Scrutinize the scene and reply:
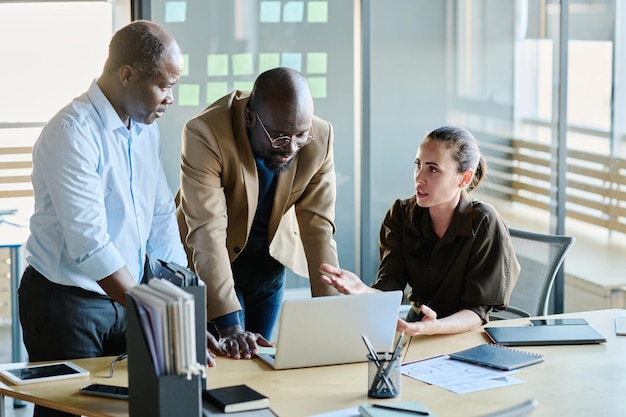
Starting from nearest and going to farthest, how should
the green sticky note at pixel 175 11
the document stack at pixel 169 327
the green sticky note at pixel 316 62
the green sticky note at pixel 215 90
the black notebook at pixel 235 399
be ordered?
the document stack at pixel 169 327
the black notebook at pixel 235 399
the green sticky note at pixel 175 11
the green sticky note at pixel 215 90
the green sticky note at pixel 316 62

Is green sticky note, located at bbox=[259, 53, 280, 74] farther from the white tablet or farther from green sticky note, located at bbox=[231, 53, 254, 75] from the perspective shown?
the white tablet

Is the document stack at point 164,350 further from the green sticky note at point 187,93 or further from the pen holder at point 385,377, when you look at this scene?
the green sticky note at point 187,93

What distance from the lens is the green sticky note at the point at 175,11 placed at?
476cm

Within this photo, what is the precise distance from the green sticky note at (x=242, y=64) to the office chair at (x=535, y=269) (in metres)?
1.78

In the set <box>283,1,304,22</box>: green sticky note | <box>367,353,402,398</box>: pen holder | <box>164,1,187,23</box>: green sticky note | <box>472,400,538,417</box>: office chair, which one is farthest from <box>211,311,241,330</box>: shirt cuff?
<box>283,1,304,22</box>: green sticky note

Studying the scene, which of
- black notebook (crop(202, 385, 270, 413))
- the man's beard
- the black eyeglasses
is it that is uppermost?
the black eyeglasses

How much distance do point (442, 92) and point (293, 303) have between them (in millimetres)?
3002

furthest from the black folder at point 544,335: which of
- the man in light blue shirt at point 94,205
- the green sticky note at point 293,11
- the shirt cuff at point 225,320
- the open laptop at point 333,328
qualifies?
the green sticky note at point 293,11

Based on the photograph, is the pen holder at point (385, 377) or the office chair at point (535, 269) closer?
the pen holder at point (385, 377)

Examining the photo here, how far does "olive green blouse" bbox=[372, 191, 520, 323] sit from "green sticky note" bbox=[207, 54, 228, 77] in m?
1.85

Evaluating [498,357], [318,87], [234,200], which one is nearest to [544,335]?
[498,357]

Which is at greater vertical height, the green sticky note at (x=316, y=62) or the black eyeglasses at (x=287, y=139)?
the green sticky note at (x=316, y=62)

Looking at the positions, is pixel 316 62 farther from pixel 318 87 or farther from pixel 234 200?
pixel 234 200

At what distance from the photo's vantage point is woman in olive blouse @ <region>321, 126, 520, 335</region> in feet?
10.1
